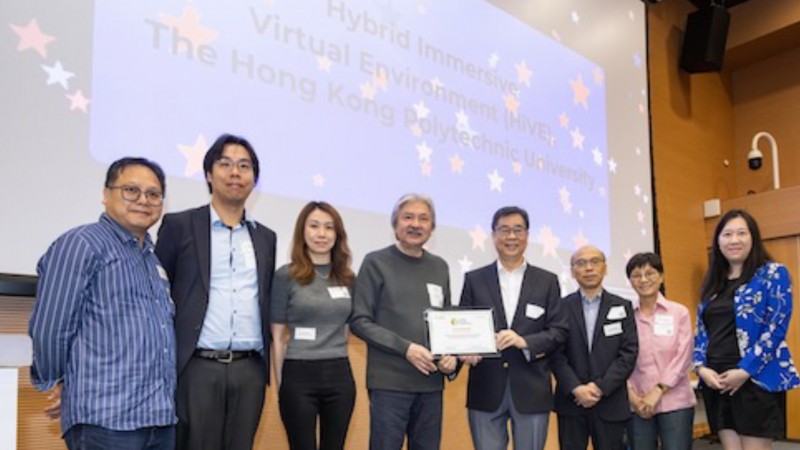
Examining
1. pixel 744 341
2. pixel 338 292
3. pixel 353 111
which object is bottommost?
pixel 744 341

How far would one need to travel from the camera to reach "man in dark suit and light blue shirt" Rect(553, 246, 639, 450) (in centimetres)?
284

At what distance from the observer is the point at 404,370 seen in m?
2.50

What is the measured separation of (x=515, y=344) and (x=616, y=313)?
577 millimetres

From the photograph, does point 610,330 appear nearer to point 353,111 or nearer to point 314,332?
point 314,332

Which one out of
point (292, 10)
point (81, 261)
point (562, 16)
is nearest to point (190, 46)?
point (292, 10)

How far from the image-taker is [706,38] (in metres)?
6.14

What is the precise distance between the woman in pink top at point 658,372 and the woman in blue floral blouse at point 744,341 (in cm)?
11

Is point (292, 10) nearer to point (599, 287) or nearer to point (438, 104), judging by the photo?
point (438, 104)

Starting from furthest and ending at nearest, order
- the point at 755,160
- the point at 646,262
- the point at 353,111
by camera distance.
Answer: the point at 755,160 → the point at 353,111 → the point at 646,262

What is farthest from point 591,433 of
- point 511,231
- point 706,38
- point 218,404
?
point 706,38

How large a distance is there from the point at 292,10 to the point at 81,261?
1.84 m

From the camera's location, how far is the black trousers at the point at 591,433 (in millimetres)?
2842

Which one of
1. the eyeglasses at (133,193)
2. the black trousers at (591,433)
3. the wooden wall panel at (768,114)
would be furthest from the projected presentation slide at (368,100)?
the wooden wall panel at (768,114)

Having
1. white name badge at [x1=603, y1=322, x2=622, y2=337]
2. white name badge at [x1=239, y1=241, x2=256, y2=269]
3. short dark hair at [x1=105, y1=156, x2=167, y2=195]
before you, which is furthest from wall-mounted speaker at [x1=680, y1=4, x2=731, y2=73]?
short dark hair at [x1=105, y1=156, x2=167, y2=195]
